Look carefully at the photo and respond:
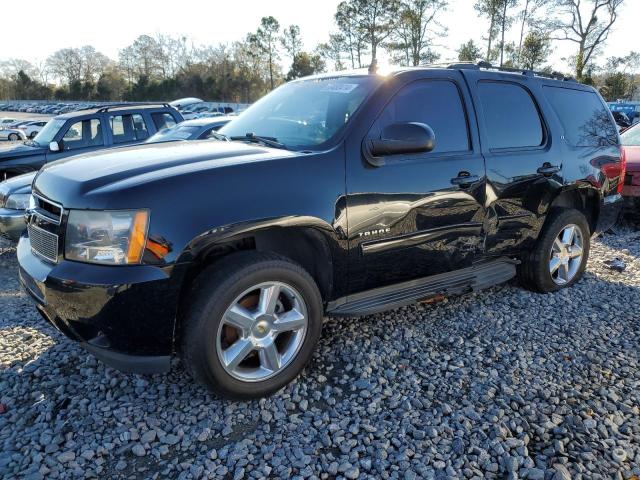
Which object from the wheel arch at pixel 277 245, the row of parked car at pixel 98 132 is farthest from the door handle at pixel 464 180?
the row of parked car at pixel 98 132

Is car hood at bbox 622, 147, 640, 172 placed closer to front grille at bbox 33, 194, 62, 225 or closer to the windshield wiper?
the windshield wiper

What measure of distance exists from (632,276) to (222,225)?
4.58 metres

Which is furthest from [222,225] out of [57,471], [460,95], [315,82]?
[460,95]

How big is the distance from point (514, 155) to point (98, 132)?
6.90 meters

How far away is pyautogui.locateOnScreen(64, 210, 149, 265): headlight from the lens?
90.2 inches

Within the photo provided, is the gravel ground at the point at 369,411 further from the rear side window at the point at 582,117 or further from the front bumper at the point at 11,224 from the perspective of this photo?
the front bumper at the point at 11,224

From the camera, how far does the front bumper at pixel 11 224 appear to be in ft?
17.4

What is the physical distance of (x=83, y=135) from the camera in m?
8.01

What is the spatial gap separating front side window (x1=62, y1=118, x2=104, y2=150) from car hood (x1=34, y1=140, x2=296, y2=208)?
554 centimetres

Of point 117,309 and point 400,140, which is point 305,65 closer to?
point 400,140

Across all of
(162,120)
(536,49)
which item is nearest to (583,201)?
(162,120)

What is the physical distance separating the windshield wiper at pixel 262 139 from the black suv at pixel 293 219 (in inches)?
0.7

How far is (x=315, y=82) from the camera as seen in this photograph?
11.9 ft

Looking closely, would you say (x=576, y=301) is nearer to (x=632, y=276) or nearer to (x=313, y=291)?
(x=632, y=276)
